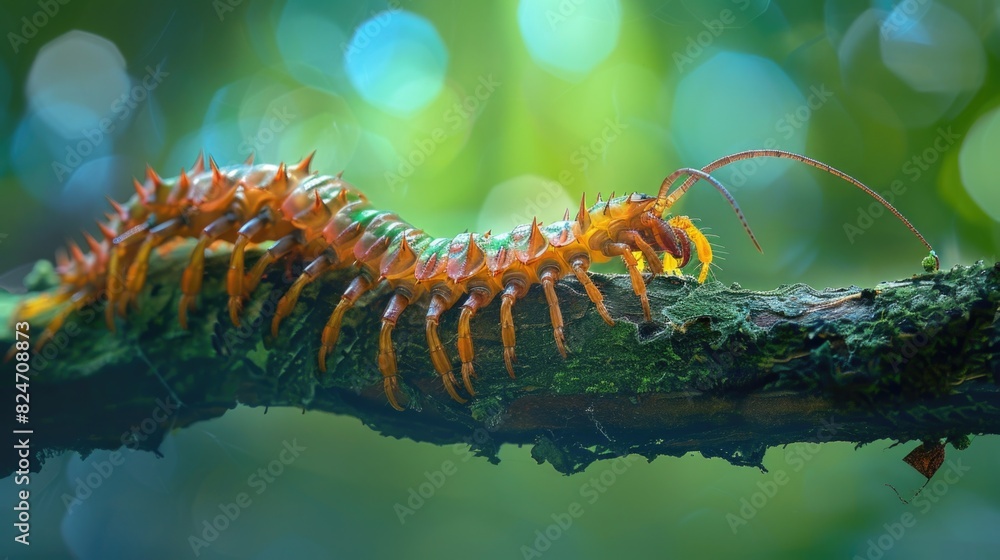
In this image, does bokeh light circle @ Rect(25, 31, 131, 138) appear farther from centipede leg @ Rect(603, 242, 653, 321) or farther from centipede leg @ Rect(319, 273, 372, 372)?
centipede leg @ Rect(603, 242, 653, 321)

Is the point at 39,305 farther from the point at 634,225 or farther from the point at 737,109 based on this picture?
the point at 737,109

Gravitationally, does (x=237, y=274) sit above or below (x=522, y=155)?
below

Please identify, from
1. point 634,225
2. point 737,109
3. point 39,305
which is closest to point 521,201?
point 737,109

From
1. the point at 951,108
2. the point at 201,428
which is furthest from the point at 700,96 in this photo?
the point at 201,428

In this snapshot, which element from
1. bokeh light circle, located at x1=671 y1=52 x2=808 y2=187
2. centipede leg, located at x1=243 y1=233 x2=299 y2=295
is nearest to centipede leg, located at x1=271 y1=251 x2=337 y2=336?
centipede leg, located at x1=243 y1=233 x2=299 y2=295

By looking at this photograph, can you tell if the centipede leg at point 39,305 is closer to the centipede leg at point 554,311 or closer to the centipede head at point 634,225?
the centipede leg at point 554,311

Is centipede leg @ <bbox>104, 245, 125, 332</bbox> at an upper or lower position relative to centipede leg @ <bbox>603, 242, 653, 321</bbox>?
lower

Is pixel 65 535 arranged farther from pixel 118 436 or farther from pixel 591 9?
pixel 591 9
